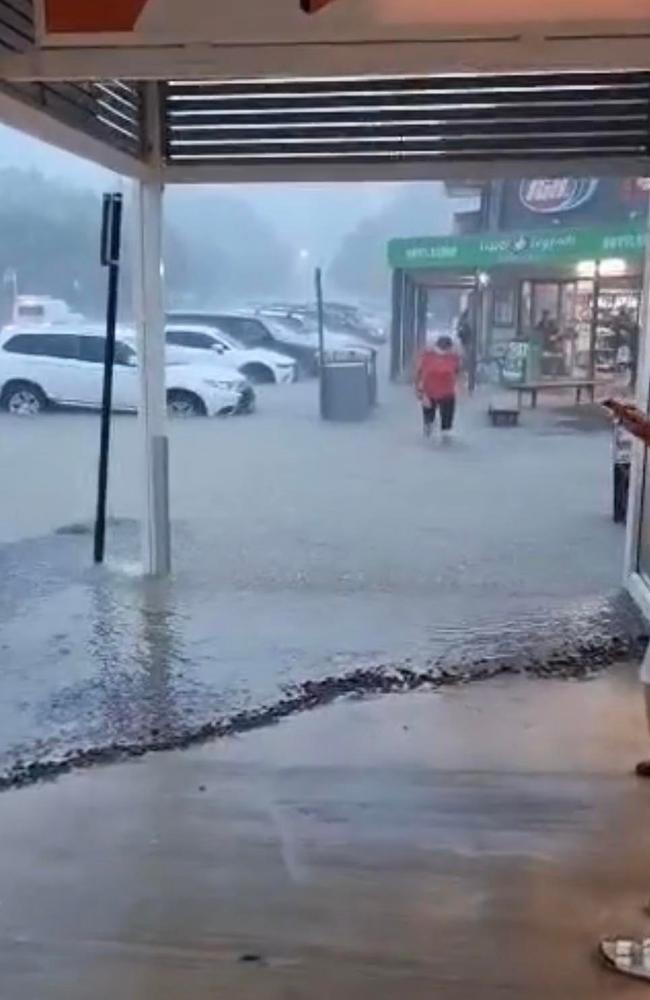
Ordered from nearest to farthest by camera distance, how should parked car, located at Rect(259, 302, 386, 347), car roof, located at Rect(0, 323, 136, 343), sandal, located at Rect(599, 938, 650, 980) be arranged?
sandal, located at Rect(599, 938, 650, 980), car roof, located at Rect(0, 323, 136, 343), parked car, located at Rect(259, 302, 386, 347)

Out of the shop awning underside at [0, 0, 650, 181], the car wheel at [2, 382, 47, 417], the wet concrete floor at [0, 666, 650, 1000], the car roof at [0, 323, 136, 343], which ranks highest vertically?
the shop awning underside at [0, 0, 650, 181]

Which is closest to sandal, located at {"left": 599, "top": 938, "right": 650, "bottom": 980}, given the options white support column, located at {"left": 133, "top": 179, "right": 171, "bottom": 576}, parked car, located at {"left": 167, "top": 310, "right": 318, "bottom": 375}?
white support column, located at {"left": 133, "top": 179, "right": 171, "bottom": 576}

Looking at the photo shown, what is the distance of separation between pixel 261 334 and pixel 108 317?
4404 mm

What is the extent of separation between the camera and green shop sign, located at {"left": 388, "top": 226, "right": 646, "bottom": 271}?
9.92 meters

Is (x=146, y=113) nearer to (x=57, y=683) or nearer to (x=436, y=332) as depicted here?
(x=57, y=683)

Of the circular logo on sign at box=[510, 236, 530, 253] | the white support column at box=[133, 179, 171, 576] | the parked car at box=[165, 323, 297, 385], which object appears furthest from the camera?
the parked car at box=[165, 323, 297, 385]

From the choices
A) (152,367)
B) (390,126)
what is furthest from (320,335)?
(390,126)

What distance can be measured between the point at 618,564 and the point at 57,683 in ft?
11.7

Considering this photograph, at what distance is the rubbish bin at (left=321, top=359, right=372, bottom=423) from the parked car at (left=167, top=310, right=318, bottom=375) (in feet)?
0.70

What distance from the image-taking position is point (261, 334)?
1111 cm

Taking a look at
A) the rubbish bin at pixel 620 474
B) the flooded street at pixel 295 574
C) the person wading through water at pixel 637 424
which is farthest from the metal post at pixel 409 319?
the person wading through water at pixel 637 424

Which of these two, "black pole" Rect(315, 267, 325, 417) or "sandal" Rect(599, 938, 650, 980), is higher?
"black pole" Rect(315, 267, 325, 417)

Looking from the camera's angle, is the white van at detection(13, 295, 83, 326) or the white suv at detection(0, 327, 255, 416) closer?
the white van at detection(13, 295, 83, 326)

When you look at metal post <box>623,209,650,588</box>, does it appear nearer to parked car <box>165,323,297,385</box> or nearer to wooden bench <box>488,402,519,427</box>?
wooden bench <box>488,402,519,427</box>
